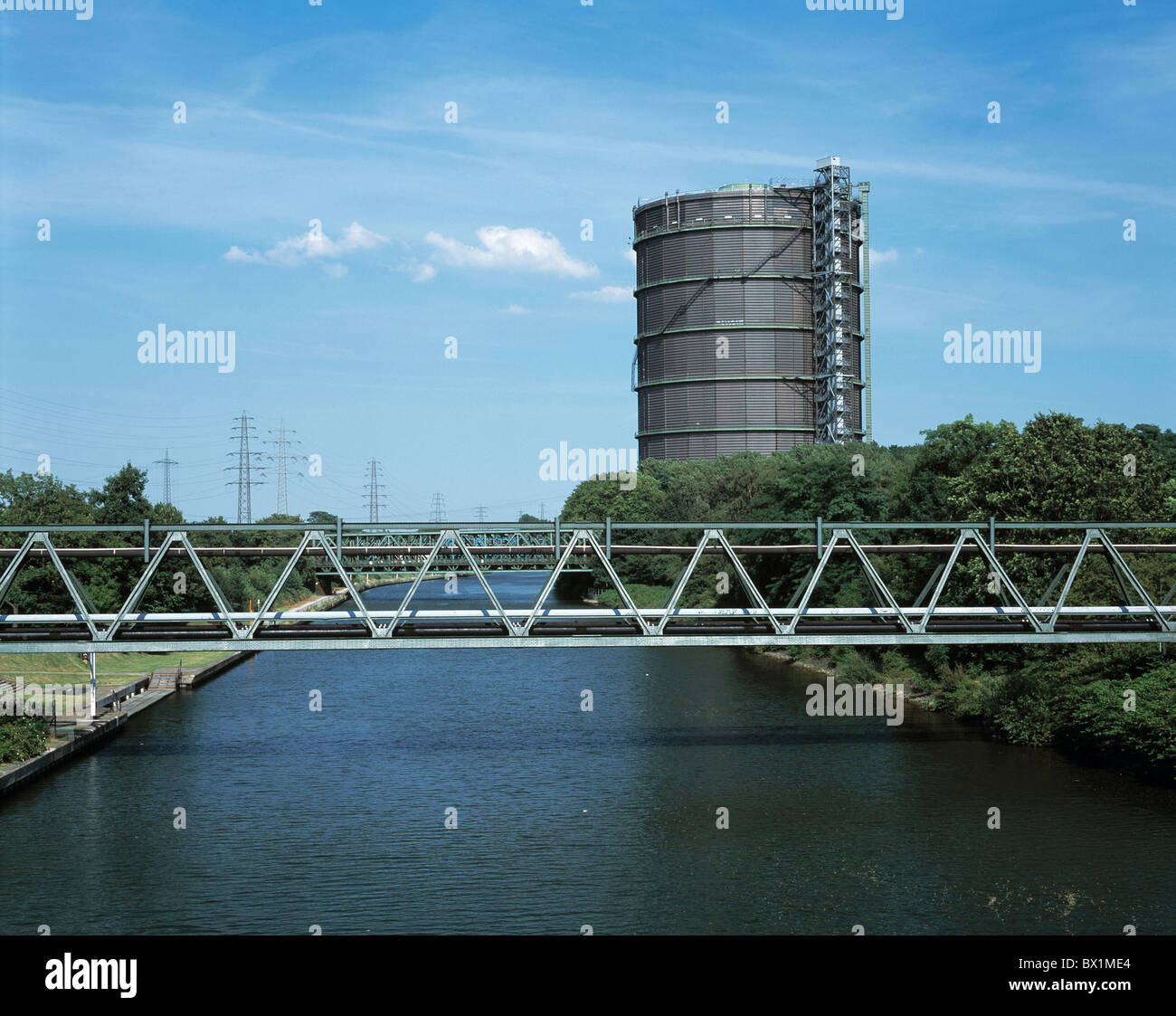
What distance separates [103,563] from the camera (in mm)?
65625

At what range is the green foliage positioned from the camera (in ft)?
114

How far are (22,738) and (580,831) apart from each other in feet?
58.0

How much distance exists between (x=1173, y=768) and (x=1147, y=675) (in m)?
3.33

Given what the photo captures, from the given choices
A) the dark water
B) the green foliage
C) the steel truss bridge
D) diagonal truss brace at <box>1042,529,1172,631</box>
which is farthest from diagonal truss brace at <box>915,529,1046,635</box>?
the green foliage

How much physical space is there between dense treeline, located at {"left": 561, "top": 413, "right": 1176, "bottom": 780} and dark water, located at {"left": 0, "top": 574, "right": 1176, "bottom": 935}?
5.40ft

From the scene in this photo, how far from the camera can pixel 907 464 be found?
6831 cm

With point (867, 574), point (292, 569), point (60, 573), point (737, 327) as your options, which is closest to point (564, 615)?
point (292, 569)

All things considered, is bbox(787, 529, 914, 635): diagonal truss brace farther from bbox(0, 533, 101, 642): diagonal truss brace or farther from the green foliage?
the green foliage

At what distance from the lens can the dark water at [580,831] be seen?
23734mm

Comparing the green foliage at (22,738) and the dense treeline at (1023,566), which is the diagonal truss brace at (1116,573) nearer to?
the dense treeline at (1023,566)

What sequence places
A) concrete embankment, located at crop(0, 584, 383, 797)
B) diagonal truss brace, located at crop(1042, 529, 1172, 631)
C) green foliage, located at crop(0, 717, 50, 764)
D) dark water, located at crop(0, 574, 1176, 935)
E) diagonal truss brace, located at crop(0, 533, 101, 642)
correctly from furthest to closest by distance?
green foliage, located at crop(0, 717, 50, 764)
concrete embankment, located at crop(0, 584, 383, 797)
diagonal truss brace, located at crop(1042, 529, 1172, 631)
diagonal truss brace, located at crop(0, 533, 101, 642)
dark water, located at crop(0, 574, 1176, 935)

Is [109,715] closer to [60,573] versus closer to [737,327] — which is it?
[60,573]

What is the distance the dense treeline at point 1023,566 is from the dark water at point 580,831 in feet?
5.40

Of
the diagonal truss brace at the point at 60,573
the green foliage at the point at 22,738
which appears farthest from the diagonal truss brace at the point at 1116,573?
the green foliage at the point at 22,738
